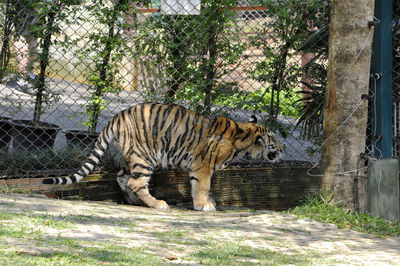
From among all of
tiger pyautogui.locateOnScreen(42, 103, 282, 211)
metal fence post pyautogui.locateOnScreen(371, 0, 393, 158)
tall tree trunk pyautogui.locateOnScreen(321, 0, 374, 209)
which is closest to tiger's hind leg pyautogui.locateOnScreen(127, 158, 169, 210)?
tiger pyautogui.locateOnScreen(42, 103, 282, 211)

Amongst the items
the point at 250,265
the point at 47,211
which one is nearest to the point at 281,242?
the point at 250,265

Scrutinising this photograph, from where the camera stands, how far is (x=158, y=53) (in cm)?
641

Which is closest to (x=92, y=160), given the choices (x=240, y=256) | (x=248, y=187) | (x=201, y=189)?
(x=201, y=189)

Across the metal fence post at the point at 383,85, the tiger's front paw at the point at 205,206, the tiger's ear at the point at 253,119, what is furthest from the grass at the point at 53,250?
the tiger's ear at the point at 253,119

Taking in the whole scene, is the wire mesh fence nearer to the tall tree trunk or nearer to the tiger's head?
the tiger's head

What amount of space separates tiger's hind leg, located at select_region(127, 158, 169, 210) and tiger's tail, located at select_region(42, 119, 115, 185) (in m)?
0.34

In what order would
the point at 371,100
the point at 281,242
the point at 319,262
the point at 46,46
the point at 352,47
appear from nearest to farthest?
1. the point at 319,262
2. the point at 281,242
3. the point at 352,47
4. the point at 371,100
5. the point at 46,46

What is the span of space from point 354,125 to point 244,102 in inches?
68.9

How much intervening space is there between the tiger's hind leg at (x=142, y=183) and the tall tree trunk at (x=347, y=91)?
194 cm

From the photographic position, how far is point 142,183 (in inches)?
243

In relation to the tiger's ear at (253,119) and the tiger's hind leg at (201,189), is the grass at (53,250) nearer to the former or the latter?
the tiger's hind leg at (201,189)

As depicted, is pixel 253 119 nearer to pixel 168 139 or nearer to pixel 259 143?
pixel 259 143

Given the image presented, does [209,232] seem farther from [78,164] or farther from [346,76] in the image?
[78,164]

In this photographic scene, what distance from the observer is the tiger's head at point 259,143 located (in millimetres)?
6582
